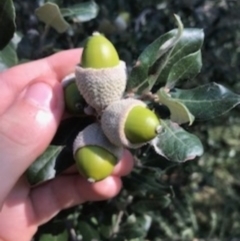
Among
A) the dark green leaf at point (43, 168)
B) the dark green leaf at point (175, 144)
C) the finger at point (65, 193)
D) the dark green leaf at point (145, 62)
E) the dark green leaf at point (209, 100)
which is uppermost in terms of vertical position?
the dark green leaf at point (145, 62)

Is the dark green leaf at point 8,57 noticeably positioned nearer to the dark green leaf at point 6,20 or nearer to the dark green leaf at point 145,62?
the dark green leaf at point 6,20

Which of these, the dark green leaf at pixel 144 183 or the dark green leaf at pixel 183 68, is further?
the dark green leaf at pixel 144 183

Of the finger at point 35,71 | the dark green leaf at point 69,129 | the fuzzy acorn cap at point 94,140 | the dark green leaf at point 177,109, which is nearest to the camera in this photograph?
the dark green leaf at point 177,109

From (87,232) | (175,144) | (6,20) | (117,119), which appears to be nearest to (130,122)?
(117,119)

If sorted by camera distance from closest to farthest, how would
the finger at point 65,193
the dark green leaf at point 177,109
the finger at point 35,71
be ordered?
the dark green leaf at point 177,109, the finger at point 35,71, the finger at point 65,193

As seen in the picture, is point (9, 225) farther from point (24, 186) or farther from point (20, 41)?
point (20, 41)

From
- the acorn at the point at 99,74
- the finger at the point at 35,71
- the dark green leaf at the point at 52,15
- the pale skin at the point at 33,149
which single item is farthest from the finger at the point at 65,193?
the acorn at the point at 99,74

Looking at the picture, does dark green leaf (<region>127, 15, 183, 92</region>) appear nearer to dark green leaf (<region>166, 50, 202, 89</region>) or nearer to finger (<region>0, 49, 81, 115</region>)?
dark green leaf (<region>166, 50, 202, 89</region>)
